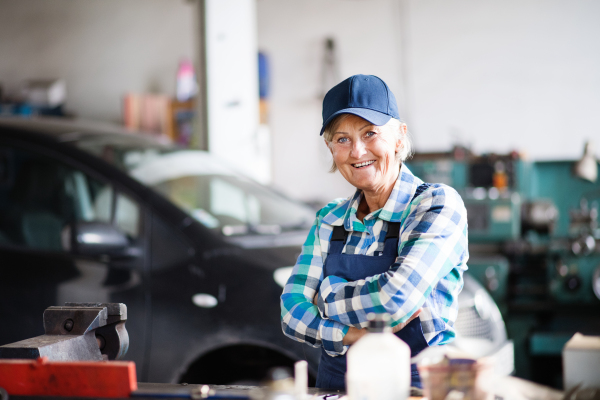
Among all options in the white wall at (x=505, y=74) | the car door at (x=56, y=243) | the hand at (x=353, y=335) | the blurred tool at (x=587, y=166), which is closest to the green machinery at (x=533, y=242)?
the blurred tool at (x=587, y=166)

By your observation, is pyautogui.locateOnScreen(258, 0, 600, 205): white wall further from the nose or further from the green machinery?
the nose

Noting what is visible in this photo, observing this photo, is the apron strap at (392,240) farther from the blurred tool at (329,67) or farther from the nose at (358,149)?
the blurred tool at (329,67)

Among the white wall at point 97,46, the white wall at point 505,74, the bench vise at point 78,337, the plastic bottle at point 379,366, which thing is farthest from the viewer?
the white wall at point 97,46

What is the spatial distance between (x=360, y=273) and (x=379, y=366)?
47 cm

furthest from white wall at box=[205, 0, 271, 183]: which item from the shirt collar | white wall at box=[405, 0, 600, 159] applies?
the shirt collar

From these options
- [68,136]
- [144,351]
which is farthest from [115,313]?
[68,136]

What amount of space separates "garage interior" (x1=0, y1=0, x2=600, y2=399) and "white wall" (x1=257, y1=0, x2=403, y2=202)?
0.02 meters

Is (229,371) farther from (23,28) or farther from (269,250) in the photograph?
(23,28)

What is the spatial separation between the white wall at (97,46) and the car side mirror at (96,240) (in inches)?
168

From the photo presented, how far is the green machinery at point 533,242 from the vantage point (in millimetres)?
3701

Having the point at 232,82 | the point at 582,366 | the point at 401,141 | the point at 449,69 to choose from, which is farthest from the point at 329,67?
the point at 582,366

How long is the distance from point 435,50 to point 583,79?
51.6 inches

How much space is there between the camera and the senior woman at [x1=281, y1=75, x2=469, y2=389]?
55.1 inches

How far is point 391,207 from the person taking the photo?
1.55 metres
